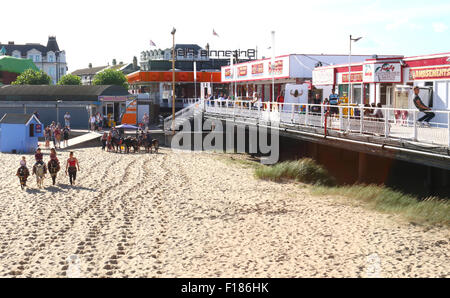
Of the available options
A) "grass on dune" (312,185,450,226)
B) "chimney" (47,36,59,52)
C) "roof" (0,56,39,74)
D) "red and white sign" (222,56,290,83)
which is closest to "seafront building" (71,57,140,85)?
"chimney" (47,36,59,52)

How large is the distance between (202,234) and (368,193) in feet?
20.2

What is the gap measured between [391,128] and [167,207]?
6.96 m

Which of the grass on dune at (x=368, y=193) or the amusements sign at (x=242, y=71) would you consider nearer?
the grass on dune at (x=368, y=193)

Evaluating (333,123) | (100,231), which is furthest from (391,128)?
(100,231)

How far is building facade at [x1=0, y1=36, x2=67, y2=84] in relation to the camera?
395ft

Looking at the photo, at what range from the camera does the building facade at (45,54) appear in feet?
395

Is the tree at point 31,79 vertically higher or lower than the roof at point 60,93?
higher

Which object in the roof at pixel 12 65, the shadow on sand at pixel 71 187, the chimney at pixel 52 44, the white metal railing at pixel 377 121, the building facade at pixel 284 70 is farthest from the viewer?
the chimney at pixel 52 44

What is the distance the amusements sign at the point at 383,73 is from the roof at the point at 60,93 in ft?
90.0

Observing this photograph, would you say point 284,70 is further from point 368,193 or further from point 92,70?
point 92,70

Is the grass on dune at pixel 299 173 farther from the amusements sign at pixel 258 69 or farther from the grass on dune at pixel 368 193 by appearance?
the amusements sign at pixel 258 69

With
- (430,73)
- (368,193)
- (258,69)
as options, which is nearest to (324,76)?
(430,73)

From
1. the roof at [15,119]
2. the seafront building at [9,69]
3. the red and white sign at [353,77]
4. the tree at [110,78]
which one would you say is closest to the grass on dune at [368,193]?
the red and white sign at [353,77]

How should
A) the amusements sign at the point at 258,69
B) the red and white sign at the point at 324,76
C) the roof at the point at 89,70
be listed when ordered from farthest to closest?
the roof at the point at 89,70
the amusements sign at the point at 258,69
the red and white sign at the point at 324,76
